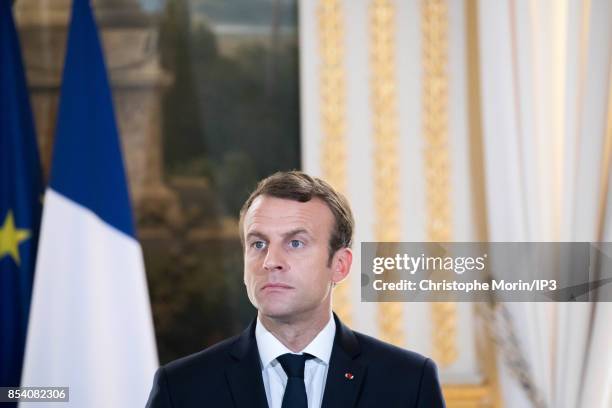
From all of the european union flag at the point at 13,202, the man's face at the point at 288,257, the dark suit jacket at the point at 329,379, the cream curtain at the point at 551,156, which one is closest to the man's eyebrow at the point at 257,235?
the man's face at the point at 288,257

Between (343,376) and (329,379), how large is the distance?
0.04m

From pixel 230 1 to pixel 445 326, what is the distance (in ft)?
5.61

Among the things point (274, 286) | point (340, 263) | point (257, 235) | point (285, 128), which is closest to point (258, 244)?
point (257, 235)

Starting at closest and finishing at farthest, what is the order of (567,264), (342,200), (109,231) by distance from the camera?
(342,200) → (567,264) → (109,231)

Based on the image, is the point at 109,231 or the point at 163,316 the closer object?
the point at 109,231

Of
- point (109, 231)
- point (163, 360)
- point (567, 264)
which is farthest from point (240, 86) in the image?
point (567, 264)

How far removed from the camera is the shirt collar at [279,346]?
2016 millimetres

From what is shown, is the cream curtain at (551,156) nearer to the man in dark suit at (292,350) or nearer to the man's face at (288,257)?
the man in dark suit at (292,350)

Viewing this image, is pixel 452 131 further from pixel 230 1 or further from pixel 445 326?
pixel 230 1

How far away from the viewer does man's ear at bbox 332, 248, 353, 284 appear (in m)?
2.11

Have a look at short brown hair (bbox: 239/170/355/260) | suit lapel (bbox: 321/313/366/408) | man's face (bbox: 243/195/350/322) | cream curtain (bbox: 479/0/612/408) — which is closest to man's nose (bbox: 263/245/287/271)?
man's face (bbox: 243/195/350/322)

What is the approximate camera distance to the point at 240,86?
3.69 metres

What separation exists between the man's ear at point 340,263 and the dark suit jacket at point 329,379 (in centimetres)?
14

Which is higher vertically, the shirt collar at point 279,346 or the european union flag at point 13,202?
the european union flag at point 13,202
